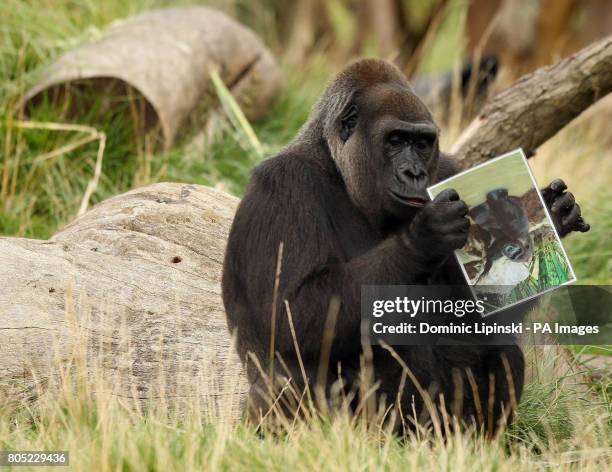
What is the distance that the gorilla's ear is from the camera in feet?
14.2

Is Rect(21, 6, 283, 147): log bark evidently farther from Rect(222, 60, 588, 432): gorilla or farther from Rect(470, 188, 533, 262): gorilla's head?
Rect(470, 188, 533, 262): gorilla's head

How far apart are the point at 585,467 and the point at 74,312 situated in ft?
7.50

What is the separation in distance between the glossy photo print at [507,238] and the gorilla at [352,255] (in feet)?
0.58

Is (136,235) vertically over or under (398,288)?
over

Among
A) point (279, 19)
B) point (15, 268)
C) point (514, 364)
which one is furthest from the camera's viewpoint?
point (279, 19)

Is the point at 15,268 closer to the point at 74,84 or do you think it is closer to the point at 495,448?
the point at 495,448

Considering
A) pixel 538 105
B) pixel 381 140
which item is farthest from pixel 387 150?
pixel 538 105

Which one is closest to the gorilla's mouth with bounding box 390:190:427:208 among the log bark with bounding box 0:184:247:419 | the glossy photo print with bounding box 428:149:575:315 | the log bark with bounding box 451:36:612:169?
the glossy photo print with bounding box 428:149:575:315

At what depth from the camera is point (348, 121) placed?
4324 millimetres

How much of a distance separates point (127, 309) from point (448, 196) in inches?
67.8

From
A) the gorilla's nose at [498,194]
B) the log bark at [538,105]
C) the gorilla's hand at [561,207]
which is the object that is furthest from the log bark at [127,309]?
the log bark at [538,105]

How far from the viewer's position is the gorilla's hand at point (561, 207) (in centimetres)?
420

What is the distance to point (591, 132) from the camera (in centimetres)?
998

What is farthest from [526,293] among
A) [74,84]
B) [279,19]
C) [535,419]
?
[279,19]
